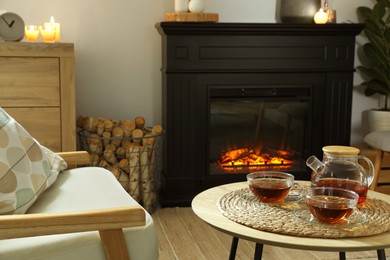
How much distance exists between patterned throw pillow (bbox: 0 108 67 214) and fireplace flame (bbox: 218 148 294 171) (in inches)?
73.1

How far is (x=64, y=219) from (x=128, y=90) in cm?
232

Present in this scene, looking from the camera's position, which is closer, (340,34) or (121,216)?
(121,216)

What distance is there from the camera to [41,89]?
10.5 feet

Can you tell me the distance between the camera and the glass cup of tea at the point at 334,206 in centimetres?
157

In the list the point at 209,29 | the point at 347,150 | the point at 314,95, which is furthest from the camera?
the point at 314,95

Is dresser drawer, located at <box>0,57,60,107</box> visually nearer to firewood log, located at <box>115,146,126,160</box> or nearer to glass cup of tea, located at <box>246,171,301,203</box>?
firewood log, located at <box>115,146,126,160</box>

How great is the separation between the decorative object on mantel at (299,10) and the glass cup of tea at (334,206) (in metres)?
2.31

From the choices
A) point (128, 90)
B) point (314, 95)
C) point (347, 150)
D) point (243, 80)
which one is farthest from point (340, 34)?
point (347, 150)

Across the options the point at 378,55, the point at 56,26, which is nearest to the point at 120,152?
the point at 56,26

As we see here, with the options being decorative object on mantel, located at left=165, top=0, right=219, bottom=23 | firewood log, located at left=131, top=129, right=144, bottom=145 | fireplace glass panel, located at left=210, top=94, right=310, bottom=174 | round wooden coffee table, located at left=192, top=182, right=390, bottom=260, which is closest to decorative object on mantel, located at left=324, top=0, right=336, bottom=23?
fireplace glass panel, located at left=210, top=94, right=310, bottom=174

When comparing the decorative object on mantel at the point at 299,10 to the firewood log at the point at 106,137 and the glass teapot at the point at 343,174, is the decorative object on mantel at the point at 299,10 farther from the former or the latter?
the glass teapot at the point at 343,174

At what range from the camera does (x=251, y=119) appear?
389cm

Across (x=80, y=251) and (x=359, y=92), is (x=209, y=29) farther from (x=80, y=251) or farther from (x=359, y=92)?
(x=80, y=251)

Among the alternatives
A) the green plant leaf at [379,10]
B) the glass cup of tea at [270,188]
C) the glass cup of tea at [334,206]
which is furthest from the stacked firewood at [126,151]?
the glass cup of tea at [334,206]
